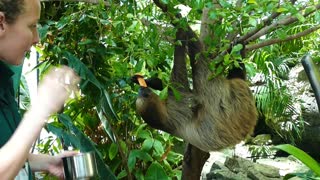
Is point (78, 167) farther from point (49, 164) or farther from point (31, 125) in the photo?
point (31, 125)

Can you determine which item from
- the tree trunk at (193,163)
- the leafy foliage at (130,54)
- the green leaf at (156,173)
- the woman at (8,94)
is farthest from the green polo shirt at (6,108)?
the green leaf at (156,173)

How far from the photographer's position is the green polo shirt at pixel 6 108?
1.24 metres

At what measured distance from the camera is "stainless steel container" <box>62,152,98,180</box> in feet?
4.66

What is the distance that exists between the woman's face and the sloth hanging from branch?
1.46 m

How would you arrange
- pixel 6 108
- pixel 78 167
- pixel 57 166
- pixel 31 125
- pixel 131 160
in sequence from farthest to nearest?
1. pixel 131 160
2. pixel 57 166
3. pixel 78 167
4. pixel 6 108
5. pixel 31 125

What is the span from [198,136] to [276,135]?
347 centimetres

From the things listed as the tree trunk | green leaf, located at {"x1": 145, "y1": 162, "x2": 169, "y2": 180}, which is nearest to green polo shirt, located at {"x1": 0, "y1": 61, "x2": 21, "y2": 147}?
the tree trunk

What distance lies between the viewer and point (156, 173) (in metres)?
3.58

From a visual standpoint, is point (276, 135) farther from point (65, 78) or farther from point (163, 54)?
point (65, 78)

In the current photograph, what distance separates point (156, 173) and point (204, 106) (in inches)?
35.4

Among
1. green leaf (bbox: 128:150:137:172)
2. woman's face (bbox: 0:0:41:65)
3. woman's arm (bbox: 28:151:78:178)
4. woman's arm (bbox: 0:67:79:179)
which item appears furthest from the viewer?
green leaf (bbox: 128:150:137:172)

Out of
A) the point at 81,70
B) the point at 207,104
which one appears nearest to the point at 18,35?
the point at 81,70

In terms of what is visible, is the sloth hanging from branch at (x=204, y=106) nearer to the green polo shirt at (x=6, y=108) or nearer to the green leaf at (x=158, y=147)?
the green leaf at (x=158, y=147)

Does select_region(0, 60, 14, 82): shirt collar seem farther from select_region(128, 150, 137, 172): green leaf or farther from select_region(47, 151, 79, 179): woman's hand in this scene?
select_region(128, 150, 137, 172): green leaf
